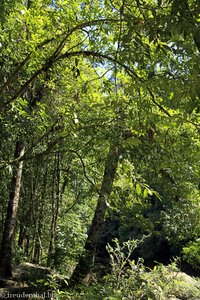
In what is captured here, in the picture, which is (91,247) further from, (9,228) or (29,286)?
(9,228)

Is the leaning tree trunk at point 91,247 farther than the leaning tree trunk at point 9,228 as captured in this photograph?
No

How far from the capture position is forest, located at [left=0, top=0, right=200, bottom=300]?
4.75 ft

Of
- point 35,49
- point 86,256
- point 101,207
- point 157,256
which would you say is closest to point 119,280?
point 86,256

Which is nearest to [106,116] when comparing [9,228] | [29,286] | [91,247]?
[29,286]

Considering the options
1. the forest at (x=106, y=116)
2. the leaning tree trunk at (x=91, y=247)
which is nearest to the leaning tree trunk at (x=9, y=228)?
the forest at (x=106, y=116)

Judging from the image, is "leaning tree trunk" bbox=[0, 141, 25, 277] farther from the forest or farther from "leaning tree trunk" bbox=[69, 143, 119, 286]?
"leaning tree trunk" bbox=[69, 143, 119, 286]

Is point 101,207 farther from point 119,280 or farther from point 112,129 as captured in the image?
point 112,129

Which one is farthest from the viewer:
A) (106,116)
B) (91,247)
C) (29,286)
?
(91,247)

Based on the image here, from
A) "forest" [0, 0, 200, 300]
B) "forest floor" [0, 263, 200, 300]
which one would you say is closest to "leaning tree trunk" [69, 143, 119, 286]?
"forest" [0, 0, 200, 300]

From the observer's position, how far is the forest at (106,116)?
145cm

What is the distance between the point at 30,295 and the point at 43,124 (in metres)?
2.56

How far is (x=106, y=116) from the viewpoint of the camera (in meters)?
3.37

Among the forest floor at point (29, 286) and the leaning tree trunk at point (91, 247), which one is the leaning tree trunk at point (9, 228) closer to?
the forest floor at point (29, 286)

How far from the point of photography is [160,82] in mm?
1380
